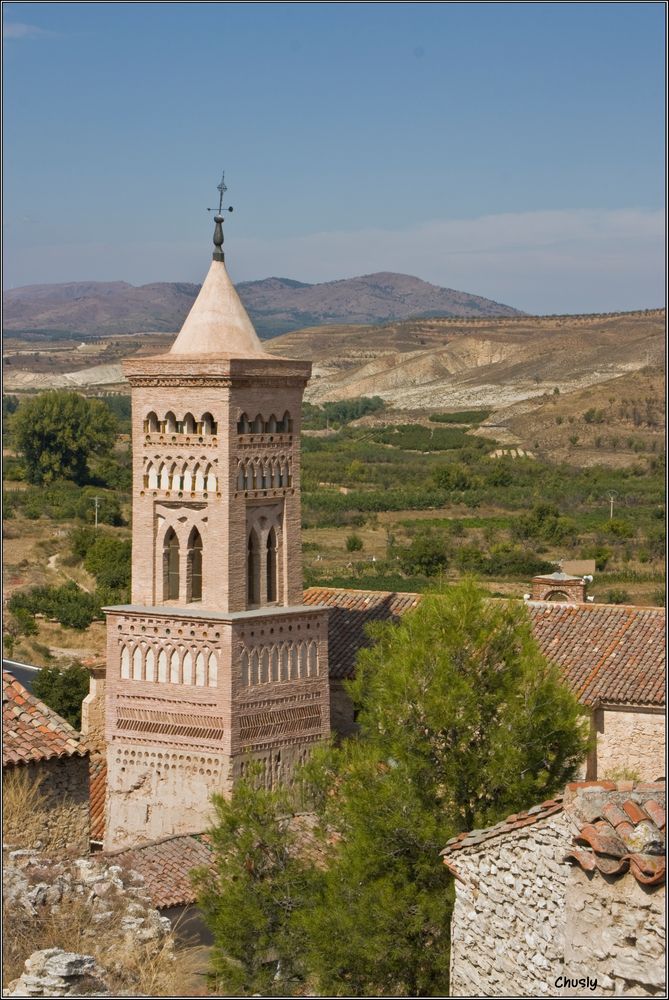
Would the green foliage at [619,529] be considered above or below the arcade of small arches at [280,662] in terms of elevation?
below

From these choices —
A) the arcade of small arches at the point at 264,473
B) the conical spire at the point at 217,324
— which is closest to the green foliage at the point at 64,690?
the arcade of small arches at the point at 264,473

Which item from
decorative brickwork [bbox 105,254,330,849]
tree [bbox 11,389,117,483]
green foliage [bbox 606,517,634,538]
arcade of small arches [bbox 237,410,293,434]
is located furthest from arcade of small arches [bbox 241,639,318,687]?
tree [bbox 11,389,117,483]

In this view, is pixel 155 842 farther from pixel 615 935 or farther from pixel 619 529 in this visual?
pixel 619 529

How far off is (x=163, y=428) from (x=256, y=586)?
6.57ft

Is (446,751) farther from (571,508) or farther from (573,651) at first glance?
(571,508)

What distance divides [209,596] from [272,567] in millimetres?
996

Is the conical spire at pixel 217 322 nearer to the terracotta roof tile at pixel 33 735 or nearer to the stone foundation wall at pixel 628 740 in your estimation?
the terracotta roof tile at pixel 33 735

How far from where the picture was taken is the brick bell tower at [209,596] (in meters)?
18.2

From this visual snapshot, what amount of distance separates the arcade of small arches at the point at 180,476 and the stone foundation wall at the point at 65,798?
4180 millimetres

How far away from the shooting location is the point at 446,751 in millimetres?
14086

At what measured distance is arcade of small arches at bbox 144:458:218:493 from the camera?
18.5 metres

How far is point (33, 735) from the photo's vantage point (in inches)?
588

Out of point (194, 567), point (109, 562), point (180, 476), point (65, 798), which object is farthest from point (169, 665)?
point (109, 562)

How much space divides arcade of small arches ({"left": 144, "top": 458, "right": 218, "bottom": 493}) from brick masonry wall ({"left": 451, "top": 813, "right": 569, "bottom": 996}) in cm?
878
